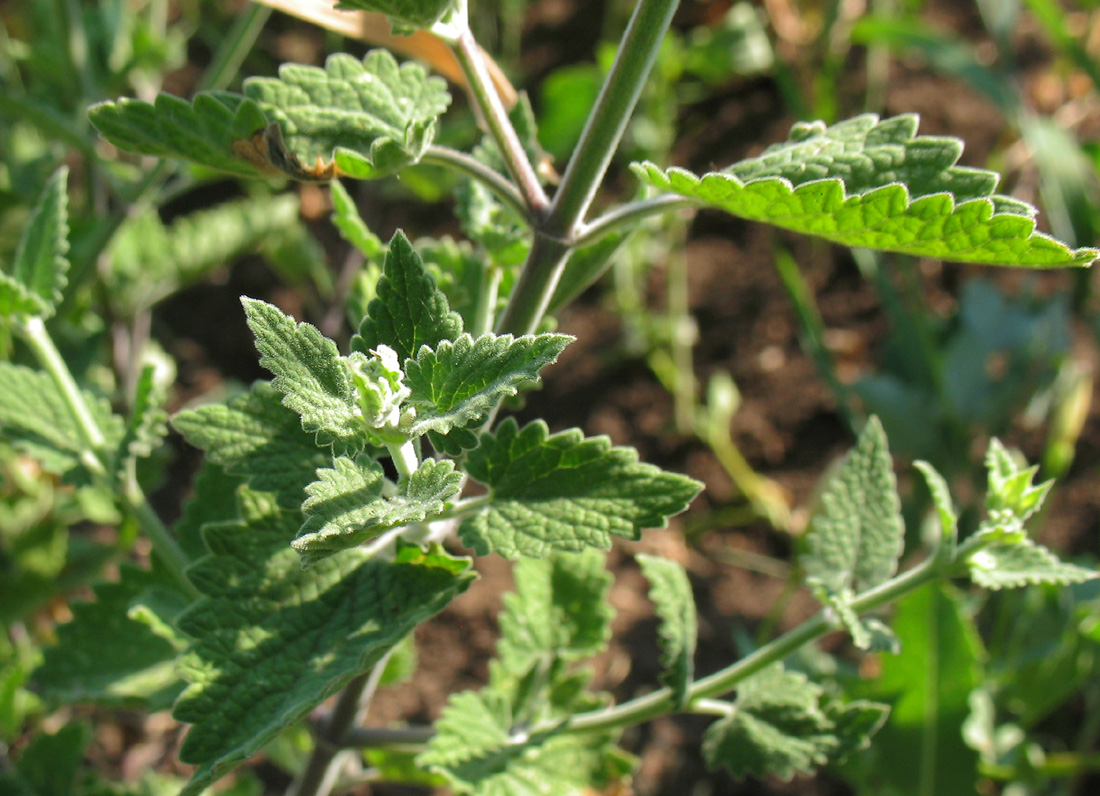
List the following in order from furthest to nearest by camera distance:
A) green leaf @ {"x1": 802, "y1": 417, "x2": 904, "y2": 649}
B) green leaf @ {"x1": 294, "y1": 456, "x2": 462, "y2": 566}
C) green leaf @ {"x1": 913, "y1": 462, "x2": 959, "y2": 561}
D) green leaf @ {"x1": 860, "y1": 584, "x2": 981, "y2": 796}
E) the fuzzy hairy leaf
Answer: the fuzzy hairy leaf, green leaf @ {"x1": 860, "y1": 584, "x2": 981, "y2": 796}, green leaf @ {"x1": 802, "y1": 417, "x2": 904, "y2": 649}, green leaf @ {"x1": 913, "y1": 462, "x2": 959, "y2": 561}, green leaf @ {"x1": 294, "y1": 456, "x2": 462, "y2": 566}

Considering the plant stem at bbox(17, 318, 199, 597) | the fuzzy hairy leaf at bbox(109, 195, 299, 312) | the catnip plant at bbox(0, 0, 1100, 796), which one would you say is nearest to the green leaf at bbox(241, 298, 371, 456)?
the catnip plant at bbox(0, 0, 1100, 796)

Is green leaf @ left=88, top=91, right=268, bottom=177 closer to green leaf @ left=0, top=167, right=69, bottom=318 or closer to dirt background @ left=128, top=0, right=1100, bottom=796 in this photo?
green leaf @ left=0, top=167, right=69, bottom=318

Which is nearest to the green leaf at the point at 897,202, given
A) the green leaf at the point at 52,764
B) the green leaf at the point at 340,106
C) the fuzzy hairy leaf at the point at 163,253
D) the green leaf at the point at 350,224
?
the green leaf at the point at 340,106

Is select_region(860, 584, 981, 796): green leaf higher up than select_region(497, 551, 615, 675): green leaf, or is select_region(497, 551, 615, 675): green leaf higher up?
select_region(497, 551, 615, 675): green leaf

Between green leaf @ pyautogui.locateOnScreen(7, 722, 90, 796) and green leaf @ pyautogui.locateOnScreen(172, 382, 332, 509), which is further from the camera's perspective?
green leaf @ pyautogui.locateOnScreen(7, 722, 90, 796)

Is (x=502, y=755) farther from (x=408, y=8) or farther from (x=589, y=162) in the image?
(x=408, y=8)

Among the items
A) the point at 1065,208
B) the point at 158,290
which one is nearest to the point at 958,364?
the point at 1065,208

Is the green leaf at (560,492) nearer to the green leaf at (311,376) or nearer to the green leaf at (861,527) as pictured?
the green leaf at (311,376)
